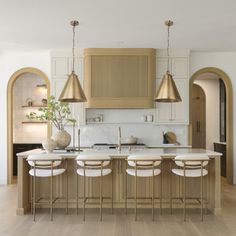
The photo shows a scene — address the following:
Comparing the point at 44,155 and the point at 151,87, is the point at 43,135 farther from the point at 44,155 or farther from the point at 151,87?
the point at 44,155

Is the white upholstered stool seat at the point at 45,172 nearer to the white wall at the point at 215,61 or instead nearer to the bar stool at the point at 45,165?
the bar stool at the point at 45,165

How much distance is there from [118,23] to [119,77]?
5.74ft

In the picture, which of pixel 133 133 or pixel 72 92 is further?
pixel 133 133

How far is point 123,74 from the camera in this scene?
22.5 ft

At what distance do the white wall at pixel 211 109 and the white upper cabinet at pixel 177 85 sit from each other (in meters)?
2.67

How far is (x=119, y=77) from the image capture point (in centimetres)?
686

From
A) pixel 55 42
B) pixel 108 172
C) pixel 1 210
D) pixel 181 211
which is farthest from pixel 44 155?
pixel 55 42

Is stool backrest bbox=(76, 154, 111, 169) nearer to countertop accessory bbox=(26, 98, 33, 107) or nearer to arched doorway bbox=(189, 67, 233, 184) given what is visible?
arched doorway bbox=(189, 67, 233, 184)

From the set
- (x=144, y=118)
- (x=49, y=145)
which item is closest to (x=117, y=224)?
(x=49, y=145)

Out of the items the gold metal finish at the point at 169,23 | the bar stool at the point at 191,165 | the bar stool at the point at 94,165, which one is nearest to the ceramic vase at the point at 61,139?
the bar stool at the point at 94,165

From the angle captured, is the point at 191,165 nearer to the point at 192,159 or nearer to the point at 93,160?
the point at 192,159

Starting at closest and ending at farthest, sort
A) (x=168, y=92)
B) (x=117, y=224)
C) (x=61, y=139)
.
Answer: (x=117, y=224) < (x=168, y=92) < (x=61, y=139)

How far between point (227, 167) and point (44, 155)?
4444 millimetres

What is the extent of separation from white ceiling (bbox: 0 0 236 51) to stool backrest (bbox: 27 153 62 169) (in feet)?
6.83
